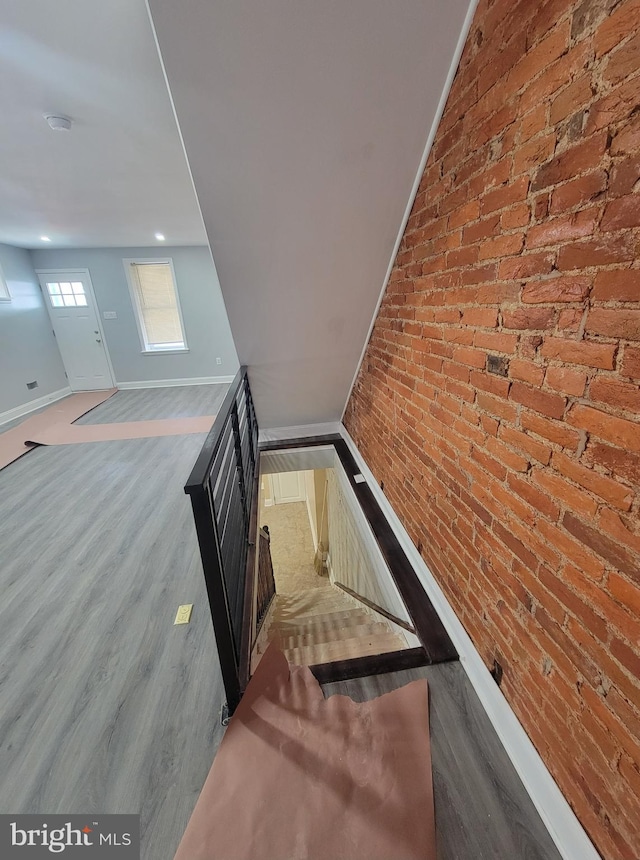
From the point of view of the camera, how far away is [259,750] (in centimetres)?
113

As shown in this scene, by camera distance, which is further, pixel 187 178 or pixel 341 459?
pixel 341 459

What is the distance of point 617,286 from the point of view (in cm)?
70

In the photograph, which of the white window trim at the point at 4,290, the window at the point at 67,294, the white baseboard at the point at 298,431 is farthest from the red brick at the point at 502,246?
the window at the point at 67,294

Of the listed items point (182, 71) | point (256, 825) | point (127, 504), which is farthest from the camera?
point (127, 504)

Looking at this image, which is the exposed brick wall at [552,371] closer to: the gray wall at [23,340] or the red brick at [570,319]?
the red brick at [570,319]

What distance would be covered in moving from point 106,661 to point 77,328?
625 centimetres

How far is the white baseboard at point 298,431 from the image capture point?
3793 millimetres

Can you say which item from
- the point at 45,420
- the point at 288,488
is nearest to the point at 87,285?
the point at 45,420

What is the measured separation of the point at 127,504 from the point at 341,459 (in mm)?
1942

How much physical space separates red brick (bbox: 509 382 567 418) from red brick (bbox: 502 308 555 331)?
0.17 m

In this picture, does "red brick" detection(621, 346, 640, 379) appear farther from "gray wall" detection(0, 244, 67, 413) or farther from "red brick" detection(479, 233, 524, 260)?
"gray wall" detection(0, 244, 67, 413)

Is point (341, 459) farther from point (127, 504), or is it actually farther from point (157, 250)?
point (157, 250)

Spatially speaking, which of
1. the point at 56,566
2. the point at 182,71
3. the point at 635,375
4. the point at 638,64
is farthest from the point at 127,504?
the point at 638,64

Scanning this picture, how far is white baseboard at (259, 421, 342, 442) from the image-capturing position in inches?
149
